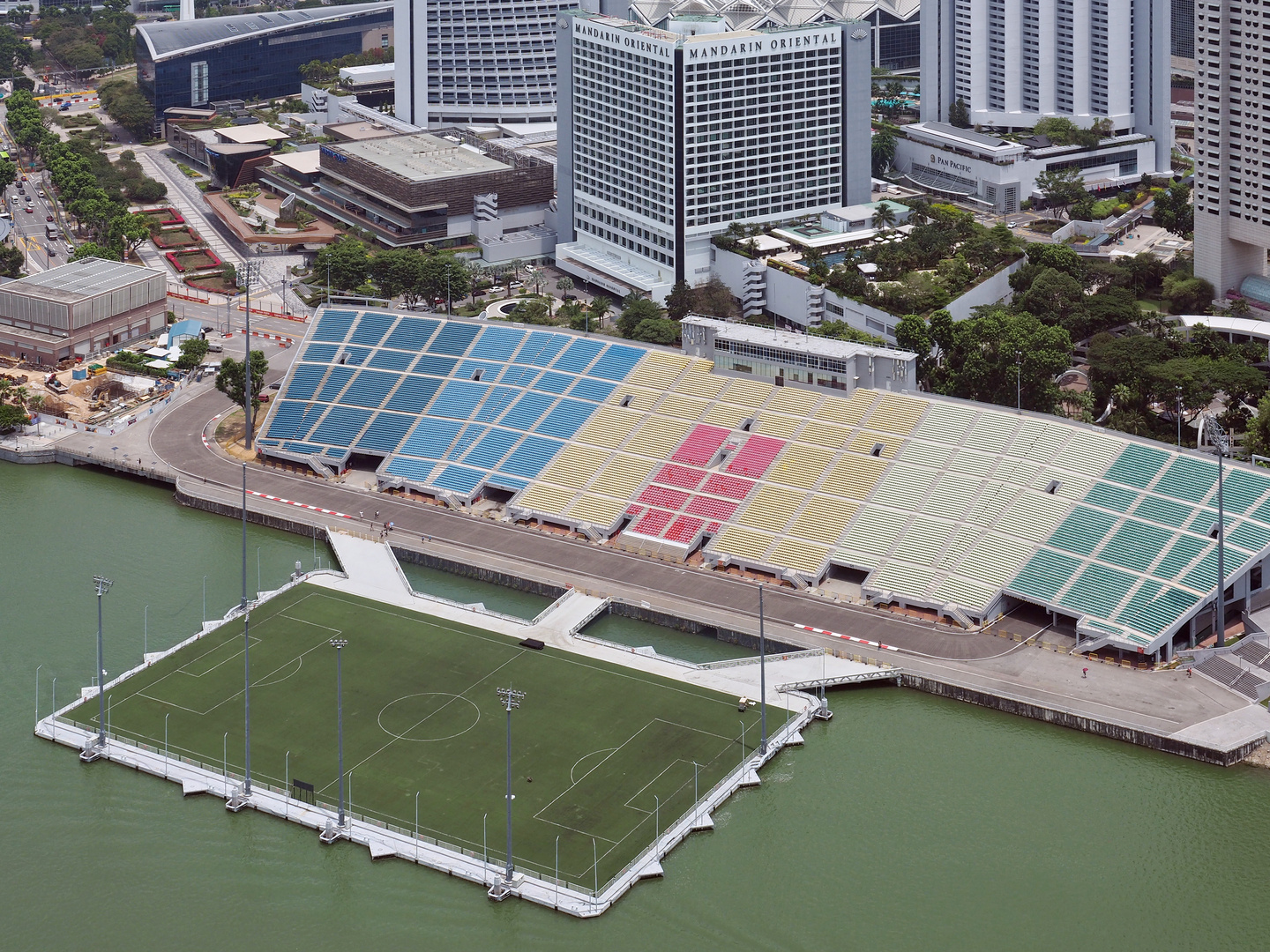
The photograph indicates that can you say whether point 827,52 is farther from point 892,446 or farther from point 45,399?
point 45,399

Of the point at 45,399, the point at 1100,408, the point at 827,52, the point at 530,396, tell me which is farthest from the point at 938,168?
the point at 45,399

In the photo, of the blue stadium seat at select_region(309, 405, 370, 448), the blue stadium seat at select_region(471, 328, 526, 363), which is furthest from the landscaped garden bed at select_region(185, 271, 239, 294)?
the blue stadium seat at select_region(471, 328, 526, 363)

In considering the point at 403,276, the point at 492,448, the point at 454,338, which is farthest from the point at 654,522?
the point at 403,276

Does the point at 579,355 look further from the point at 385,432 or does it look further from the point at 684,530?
the point at 684,530

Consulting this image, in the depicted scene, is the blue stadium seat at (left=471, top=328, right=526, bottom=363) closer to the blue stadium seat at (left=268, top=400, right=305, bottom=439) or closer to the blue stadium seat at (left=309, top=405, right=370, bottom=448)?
the blue stadium seat at (left=309, top=405, right=370, bottom=448)

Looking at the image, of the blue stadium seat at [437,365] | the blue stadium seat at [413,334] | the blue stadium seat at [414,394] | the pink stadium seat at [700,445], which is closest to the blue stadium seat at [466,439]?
the blue stadium seat at [414,394]

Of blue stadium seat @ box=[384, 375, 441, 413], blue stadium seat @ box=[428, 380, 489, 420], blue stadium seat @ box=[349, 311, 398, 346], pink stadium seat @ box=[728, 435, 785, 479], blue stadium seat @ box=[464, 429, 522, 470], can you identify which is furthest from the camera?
blue stadium seat @ box=[349, 311, 398, 346]

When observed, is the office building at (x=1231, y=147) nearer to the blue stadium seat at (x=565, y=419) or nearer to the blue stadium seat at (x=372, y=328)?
the blue stadium seat at (x=565, y=419)
